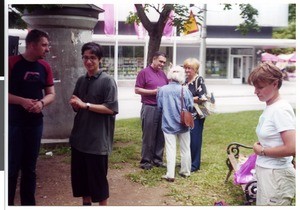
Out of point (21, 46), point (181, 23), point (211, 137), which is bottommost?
point (211, 137)

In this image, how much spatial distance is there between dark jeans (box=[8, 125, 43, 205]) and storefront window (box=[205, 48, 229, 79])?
300 cm

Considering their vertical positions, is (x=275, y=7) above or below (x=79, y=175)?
above

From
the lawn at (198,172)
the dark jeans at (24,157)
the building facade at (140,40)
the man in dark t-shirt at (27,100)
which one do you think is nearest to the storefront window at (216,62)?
the building facade at (140,40)

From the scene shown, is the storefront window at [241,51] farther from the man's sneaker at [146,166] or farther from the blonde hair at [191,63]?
the man's sneaker at [146,166]

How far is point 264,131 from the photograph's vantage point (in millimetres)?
2221

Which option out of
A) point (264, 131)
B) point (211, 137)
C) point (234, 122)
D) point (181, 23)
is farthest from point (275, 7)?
point (234, 122)

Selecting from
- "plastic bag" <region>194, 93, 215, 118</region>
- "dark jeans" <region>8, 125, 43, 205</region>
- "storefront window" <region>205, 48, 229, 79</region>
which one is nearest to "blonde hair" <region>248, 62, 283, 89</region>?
"dark jeans" <region>8, 125, 43, 205</region>

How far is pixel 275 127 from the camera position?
7.14ft

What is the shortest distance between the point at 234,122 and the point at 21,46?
4753 mm

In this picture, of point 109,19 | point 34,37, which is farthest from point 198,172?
point 34,37

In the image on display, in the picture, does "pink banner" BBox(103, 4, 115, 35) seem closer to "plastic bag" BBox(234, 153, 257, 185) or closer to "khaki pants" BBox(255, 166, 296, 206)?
"plastic bag" BBox(234, 153, 257, 185)

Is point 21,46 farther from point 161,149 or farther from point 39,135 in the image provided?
point 161,149

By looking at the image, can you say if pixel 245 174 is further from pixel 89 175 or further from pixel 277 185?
pixel 89 175

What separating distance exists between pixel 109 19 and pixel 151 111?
920 millimetres
